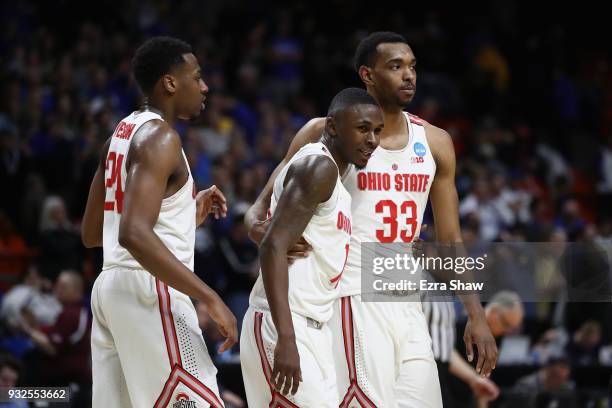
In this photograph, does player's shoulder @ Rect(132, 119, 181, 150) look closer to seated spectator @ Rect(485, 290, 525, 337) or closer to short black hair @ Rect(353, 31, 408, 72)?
short black hair @ Rect(353, 31, 408, 72)

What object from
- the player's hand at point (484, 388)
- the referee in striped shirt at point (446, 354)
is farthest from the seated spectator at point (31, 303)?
the player's hand at point (484, 388)

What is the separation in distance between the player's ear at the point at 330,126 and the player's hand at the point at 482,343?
135 centimetres

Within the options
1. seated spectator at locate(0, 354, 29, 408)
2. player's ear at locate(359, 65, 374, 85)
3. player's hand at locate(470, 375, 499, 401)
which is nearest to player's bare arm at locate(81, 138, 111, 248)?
player's ear at locate(359, 65, 374, 85)

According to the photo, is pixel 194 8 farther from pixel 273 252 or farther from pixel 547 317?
pixel 273 252

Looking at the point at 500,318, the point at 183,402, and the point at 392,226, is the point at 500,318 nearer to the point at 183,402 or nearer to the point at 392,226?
the point at 392,226

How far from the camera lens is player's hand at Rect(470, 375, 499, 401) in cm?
826

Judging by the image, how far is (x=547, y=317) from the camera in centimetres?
1148

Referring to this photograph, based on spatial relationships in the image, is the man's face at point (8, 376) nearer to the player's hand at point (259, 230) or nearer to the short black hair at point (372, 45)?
the player's hand at point (259, 230)

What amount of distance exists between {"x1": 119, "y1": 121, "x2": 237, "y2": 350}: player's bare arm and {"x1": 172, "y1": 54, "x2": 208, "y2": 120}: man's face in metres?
0.35

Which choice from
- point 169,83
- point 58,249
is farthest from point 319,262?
point 58,249

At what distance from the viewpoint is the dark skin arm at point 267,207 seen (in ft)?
16.3

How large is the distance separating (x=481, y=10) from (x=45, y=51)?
321 inches

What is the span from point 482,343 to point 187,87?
6.90ft

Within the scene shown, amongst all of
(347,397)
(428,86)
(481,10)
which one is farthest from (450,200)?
(481,10)
